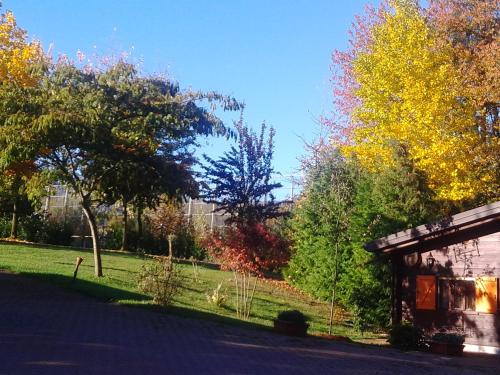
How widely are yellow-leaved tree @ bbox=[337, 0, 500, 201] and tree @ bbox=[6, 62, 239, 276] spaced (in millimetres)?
6535

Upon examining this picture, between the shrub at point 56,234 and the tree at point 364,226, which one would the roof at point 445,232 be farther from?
the shrub at point 56,234

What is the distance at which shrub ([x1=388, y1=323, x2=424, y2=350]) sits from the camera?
14.6m

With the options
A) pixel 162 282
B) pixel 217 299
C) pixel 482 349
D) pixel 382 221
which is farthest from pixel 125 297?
pixel 482 349

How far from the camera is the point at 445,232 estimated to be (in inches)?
644

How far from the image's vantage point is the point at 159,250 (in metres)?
34.3

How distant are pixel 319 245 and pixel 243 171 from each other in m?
7.47

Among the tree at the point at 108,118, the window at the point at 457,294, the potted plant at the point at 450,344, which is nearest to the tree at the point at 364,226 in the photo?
the window at the point at 457,294

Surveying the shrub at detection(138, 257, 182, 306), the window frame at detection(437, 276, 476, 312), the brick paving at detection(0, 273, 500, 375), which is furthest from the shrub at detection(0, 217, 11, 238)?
the window frame at detection(437, 276, 476, 312)

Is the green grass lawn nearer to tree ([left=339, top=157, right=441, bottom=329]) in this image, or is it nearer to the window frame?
tree ([left=339, top=157, right=441, bottom=329])

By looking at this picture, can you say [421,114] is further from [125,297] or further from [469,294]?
[125,297]

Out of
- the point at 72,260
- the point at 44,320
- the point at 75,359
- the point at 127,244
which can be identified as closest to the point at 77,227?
the point at 127,244

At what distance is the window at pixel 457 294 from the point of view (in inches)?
632

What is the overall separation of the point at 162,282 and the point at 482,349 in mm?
8547

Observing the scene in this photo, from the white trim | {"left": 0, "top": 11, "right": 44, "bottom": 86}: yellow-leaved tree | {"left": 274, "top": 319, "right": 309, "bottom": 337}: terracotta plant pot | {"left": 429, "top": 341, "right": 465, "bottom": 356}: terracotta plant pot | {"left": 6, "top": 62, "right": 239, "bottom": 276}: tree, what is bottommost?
the white trim
